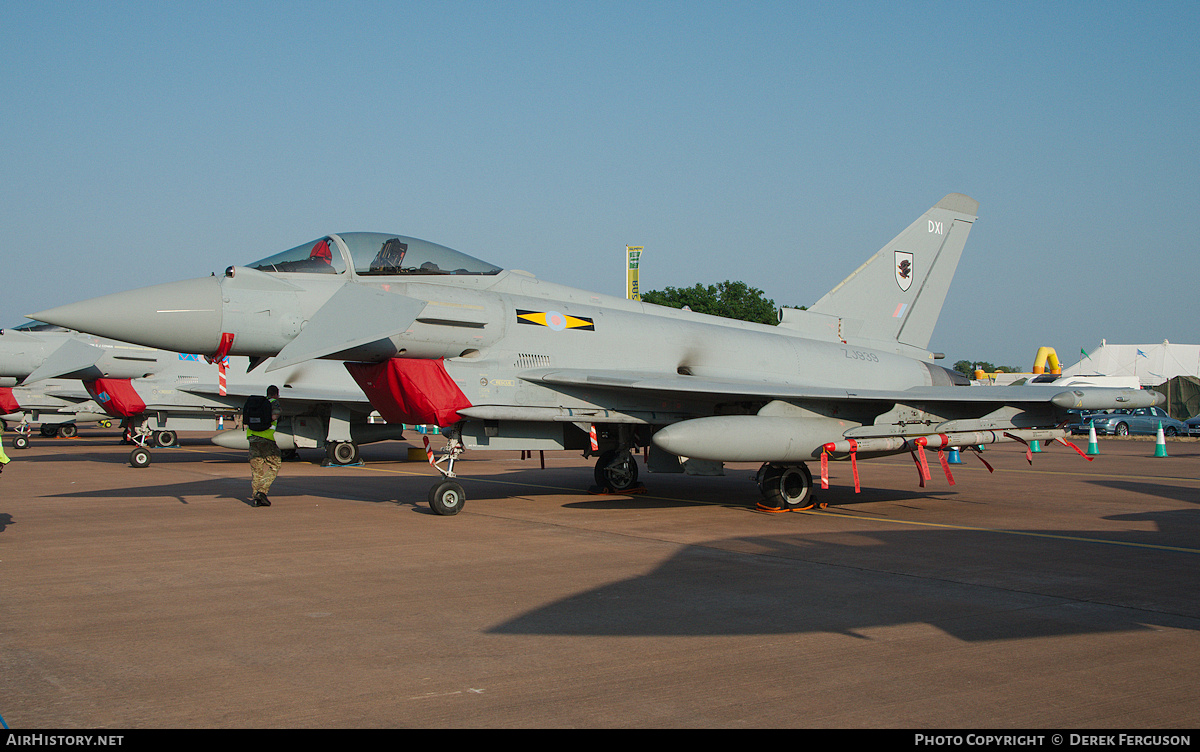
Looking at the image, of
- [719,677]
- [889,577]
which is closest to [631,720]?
[719,677]

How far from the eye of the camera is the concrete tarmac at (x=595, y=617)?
363 centimetres

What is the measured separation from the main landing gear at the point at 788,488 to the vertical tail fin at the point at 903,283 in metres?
3.44

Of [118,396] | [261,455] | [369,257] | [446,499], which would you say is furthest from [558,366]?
[118,396]

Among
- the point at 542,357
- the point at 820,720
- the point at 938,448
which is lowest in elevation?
the point at 820,720

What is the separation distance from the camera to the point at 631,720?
3.45 metres

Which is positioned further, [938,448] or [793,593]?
[938,448]

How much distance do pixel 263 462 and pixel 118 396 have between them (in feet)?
37.3

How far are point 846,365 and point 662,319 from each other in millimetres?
2932

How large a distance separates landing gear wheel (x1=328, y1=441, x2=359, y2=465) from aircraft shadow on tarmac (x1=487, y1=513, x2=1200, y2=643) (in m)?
13.7

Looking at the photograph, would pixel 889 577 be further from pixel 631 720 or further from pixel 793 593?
pixel 631 720

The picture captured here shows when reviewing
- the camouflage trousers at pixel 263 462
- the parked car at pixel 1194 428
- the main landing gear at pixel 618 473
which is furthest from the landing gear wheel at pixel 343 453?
the parked car at pixel 1194 428

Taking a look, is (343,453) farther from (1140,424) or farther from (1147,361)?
(1147,361)

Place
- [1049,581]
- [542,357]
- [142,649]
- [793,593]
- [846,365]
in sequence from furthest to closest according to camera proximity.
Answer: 1. [846,365]
2. [542,357]
3. [1049,581]
4. [793,593]
5. [142,649]

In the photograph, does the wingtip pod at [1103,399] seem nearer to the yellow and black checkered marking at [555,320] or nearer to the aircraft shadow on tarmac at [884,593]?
the aircraft shadow on tarmac at [884,593]
